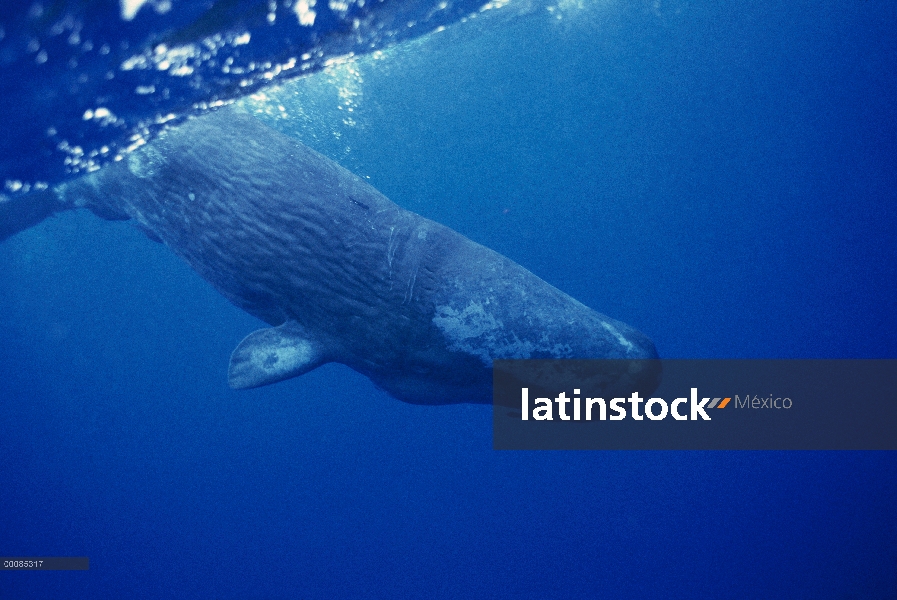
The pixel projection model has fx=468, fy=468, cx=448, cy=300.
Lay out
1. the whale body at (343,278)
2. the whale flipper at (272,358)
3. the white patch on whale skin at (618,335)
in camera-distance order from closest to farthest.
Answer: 1. the white patch on whale skin at (618,335)
2. the whale body at (343,278)
3. the whale flipper at (272,358)

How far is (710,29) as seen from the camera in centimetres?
2045

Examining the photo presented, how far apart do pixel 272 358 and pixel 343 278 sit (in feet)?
3.09

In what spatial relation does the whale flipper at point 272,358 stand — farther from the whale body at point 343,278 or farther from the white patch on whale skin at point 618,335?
the white patch on whale skin at point 618,335

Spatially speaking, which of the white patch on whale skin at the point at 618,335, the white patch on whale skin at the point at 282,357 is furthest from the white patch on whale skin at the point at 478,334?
the white patch on whale skin at the point at 282,357

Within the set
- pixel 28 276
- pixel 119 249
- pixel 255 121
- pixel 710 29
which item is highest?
pixel 710 29

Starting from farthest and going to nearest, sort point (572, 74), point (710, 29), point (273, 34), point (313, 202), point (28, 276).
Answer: point (28, 276), point (572, 74), point (710, 29), point (313, 202), point (273, 34)

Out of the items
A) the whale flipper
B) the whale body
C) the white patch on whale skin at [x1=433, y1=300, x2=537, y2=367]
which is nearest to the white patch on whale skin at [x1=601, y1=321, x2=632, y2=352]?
the whale body

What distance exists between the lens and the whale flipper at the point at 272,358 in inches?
159

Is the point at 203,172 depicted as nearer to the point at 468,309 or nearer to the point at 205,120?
the point at 205,120

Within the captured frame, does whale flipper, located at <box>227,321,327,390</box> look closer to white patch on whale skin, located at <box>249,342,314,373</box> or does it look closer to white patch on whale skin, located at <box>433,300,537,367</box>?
white patch on whale skin, located at <box>249,342,314,373</box>

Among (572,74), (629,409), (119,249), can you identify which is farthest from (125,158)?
(119,249)

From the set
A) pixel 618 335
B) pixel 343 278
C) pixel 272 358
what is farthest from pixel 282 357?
pixel 618 335

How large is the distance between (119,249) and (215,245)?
1158 inches

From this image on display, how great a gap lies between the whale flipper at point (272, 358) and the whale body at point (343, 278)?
0.01m
